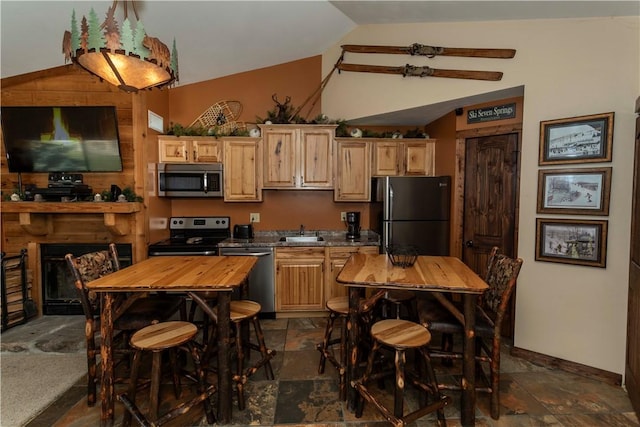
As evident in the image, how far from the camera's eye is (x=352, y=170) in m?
3.86

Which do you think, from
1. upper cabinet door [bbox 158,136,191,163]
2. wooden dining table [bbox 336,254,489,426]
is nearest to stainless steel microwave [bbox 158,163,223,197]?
upper cabinet door [bbox 158,136,191,163]

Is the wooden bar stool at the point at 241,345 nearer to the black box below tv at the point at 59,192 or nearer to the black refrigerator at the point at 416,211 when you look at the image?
the black refrigerator at the point at 416,211

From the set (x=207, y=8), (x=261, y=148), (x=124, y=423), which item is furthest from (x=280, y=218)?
(x=124, y=423)

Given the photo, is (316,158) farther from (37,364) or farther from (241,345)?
(37,364)

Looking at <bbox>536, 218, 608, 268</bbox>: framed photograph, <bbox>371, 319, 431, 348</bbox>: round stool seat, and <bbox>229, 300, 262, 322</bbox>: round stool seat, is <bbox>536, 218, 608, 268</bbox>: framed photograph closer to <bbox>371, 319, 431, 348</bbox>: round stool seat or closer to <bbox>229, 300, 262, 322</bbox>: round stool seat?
<bbox>371, 319, 431, 348</bbox>: round stool seat

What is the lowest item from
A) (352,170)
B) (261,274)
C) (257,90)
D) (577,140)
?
(261,274)

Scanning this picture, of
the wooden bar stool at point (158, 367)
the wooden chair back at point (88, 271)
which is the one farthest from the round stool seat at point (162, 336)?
the wooden chair back at point (88, 271)

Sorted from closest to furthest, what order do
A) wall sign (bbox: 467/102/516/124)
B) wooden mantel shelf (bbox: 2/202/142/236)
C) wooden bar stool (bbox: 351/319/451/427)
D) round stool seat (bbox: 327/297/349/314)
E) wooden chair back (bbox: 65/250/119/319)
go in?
1. wooden bar stool (bbox: 351/319/451/427)
2. wooden chair back (bbox: 65/250/119/319)
3. round stool seat (bbox: 327/297/349/314)
4. wall sign (bbox: 467/102/516/124)
5. wooden mantel shelf (bbox: 2/202/142/236)

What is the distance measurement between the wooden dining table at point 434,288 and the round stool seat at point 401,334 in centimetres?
20

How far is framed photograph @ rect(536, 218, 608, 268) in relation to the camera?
2.43 m

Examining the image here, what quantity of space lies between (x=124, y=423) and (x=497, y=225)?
344 centimetres

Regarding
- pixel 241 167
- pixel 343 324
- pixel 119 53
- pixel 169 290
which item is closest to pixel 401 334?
pixel 343 324

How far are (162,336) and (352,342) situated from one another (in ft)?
3.75

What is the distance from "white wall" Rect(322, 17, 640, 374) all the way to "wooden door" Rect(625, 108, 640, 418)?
98 millimetres
